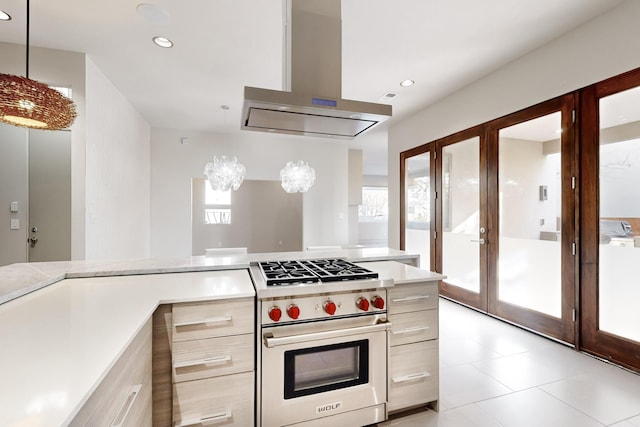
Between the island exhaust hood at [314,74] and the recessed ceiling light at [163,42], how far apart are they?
4.86 feet

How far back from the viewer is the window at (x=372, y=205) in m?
10.3

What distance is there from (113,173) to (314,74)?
3195mm

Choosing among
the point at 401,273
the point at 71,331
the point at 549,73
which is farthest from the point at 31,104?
the point at 549,73

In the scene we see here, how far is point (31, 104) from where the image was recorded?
1676 mm

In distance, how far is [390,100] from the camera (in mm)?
4047

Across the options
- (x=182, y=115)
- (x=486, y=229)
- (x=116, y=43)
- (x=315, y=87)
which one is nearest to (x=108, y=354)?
(x=315, y=87)

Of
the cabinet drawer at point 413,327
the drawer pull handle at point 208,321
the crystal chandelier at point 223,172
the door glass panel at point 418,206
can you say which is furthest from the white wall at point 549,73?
the drawer pull handle at point 208,321

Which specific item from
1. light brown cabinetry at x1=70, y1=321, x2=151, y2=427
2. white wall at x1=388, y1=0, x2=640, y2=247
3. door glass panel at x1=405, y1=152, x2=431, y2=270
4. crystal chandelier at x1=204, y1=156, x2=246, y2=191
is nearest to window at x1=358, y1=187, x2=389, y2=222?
door glass panel at x1=405, y1=152, x2=431, y2=270

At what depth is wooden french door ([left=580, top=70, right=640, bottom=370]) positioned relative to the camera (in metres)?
2.15

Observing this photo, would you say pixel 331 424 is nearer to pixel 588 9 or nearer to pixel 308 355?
pixel 308 355

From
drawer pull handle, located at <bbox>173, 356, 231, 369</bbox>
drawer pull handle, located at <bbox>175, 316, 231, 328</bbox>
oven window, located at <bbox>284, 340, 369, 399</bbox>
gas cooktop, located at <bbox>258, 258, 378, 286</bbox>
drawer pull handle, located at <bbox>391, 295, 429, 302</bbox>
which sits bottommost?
oven window, located at <bbox>284, 340, 369, 399</bbox>

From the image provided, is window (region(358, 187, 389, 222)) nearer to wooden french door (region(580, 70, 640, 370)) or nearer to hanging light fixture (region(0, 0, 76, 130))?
wooden french door (region(580, 70, 640, 370))

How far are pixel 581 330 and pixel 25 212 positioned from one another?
17.1 feet

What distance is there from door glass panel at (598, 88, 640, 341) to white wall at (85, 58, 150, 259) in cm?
465
